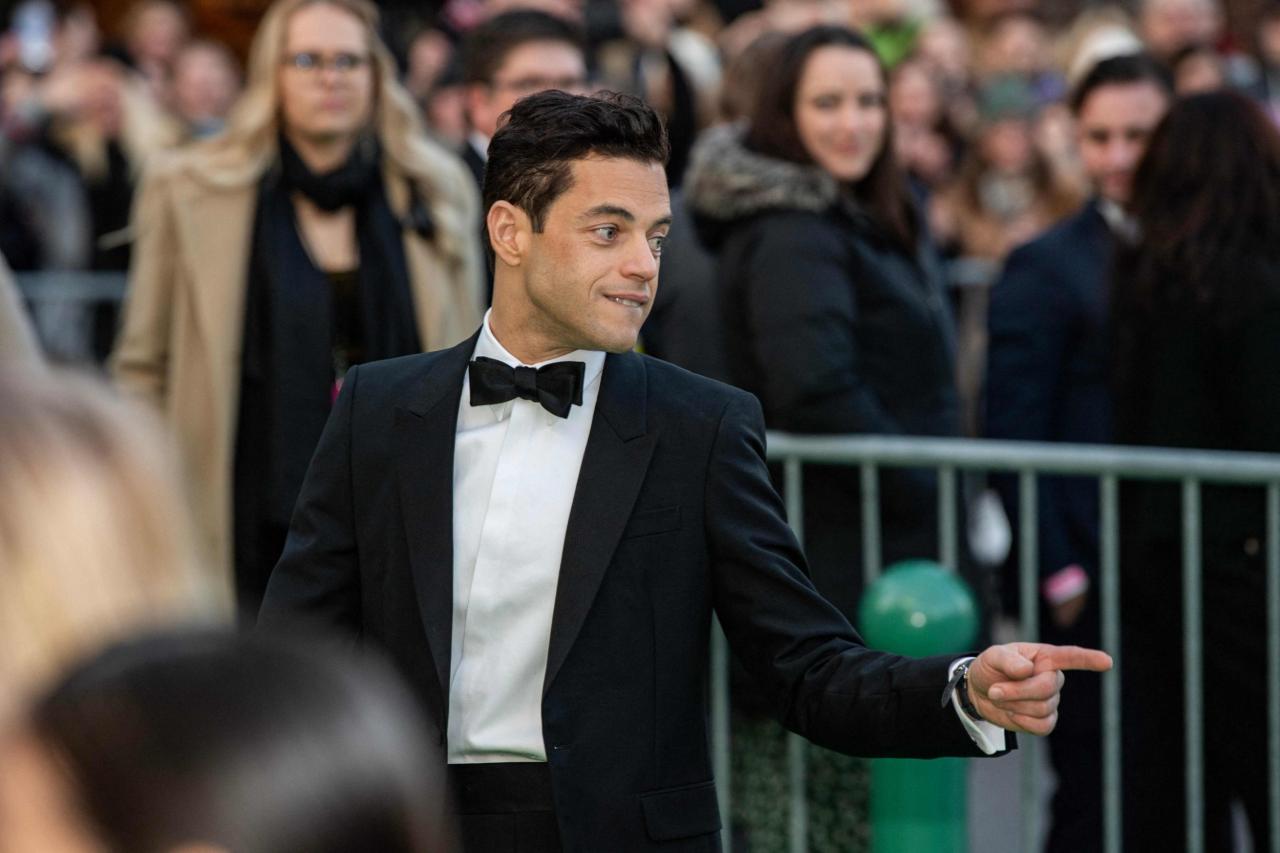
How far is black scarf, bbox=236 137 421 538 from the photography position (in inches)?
202

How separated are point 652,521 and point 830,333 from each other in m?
1.91

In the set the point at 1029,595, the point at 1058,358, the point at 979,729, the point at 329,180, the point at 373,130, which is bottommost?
the point at 1029,595

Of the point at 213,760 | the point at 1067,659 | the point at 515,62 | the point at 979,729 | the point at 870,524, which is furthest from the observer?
the point at 515,62

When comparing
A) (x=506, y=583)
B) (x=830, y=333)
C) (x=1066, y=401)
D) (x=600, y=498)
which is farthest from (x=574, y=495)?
(x=1066, y=401)

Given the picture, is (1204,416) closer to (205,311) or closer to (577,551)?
(577,551)

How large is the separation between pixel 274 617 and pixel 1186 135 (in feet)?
9.75

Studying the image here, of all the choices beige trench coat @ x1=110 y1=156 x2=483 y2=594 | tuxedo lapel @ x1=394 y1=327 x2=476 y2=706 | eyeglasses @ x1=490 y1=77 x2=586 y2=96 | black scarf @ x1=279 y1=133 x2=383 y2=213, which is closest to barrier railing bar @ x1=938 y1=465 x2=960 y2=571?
beige trench coat @ x1=110 y1=156 x2=483 y2=594

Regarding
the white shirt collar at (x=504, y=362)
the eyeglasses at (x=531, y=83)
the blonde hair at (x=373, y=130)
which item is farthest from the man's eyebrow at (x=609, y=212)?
the eyeglasses at (x=531, y=83)

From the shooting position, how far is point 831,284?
5.02m

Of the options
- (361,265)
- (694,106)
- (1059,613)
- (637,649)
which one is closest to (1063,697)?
(1059,613)

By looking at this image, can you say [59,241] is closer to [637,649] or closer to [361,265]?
[361,265]

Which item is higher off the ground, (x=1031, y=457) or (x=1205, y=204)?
(x=1205, y=204)

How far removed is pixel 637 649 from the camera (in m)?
3.13

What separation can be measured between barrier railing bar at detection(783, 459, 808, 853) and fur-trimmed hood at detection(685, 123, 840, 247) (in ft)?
2.20
